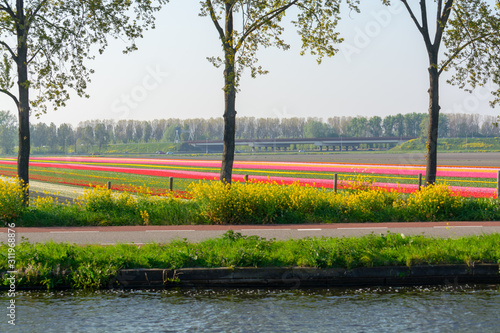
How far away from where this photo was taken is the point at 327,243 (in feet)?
32.5

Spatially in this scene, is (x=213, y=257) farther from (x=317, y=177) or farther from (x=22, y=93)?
(x=317, y=177)

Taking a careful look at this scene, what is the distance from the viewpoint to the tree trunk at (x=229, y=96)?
1767 centimetres

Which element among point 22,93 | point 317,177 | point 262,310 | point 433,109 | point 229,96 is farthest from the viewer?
point 317,177

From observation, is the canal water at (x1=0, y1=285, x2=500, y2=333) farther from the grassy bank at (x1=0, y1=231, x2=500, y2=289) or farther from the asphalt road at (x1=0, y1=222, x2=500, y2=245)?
the asphalt road at (x1=0, y1=222, x2=500, y2=245)

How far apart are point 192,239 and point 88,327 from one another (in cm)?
582

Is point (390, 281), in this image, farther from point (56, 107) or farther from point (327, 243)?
point (56, 107)

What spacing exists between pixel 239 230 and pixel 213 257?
5.12m

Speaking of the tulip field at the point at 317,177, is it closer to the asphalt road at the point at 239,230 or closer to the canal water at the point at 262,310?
the asphalt road at the point at 239,230

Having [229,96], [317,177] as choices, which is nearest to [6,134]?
[317,177]

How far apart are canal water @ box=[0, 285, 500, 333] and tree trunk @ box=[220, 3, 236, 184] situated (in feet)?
32.3

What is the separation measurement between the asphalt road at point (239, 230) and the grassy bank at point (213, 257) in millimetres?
2608

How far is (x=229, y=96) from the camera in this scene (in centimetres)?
1792

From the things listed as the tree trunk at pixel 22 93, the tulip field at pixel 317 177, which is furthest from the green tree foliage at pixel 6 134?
the tree trunk at pixel 22 93

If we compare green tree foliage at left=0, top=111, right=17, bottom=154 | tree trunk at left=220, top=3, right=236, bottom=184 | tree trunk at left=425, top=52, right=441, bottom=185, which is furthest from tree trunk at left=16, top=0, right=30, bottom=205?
green tree foliage at left=0, top=111, right=17, bottom=154
